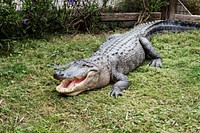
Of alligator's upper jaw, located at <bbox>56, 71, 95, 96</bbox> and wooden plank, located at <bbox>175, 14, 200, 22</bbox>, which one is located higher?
wooden plank, located at <bbox>175, 14, 200, 22</bbox>

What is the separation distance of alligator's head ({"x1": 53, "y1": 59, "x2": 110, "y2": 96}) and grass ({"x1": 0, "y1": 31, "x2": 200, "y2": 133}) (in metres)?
0.08

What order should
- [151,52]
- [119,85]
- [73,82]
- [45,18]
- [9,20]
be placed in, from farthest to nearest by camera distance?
[45,18] < [9,20] < [151,52] < [119,85] < [73,82]

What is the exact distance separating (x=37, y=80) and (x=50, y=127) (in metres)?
1.13

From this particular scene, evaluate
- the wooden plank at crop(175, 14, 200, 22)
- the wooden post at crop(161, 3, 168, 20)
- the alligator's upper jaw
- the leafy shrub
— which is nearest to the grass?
the alligator's upper jaw

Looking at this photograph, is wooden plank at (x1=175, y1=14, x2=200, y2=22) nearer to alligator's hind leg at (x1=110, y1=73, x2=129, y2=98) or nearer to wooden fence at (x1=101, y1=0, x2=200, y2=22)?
wooden fence at (x1=101, y1=0, x2=200, y2=22)

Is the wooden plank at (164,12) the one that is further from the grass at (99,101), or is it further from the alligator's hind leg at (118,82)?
the alligator's hind leg at (118,82)

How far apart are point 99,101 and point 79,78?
1.10ft

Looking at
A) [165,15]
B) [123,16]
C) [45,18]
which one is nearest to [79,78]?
[45,18]

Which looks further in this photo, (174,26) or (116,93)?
(174,26)

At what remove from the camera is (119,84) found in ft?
11.8

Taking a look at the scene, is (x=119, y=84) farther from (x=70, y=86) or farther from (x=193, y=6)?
(x=193, y=6)

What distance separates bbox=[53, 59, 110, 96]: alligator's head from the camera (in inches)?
129

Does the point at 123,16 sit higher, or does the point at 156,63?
the point at 123,16

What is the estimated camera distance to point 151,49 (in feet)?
15.2
